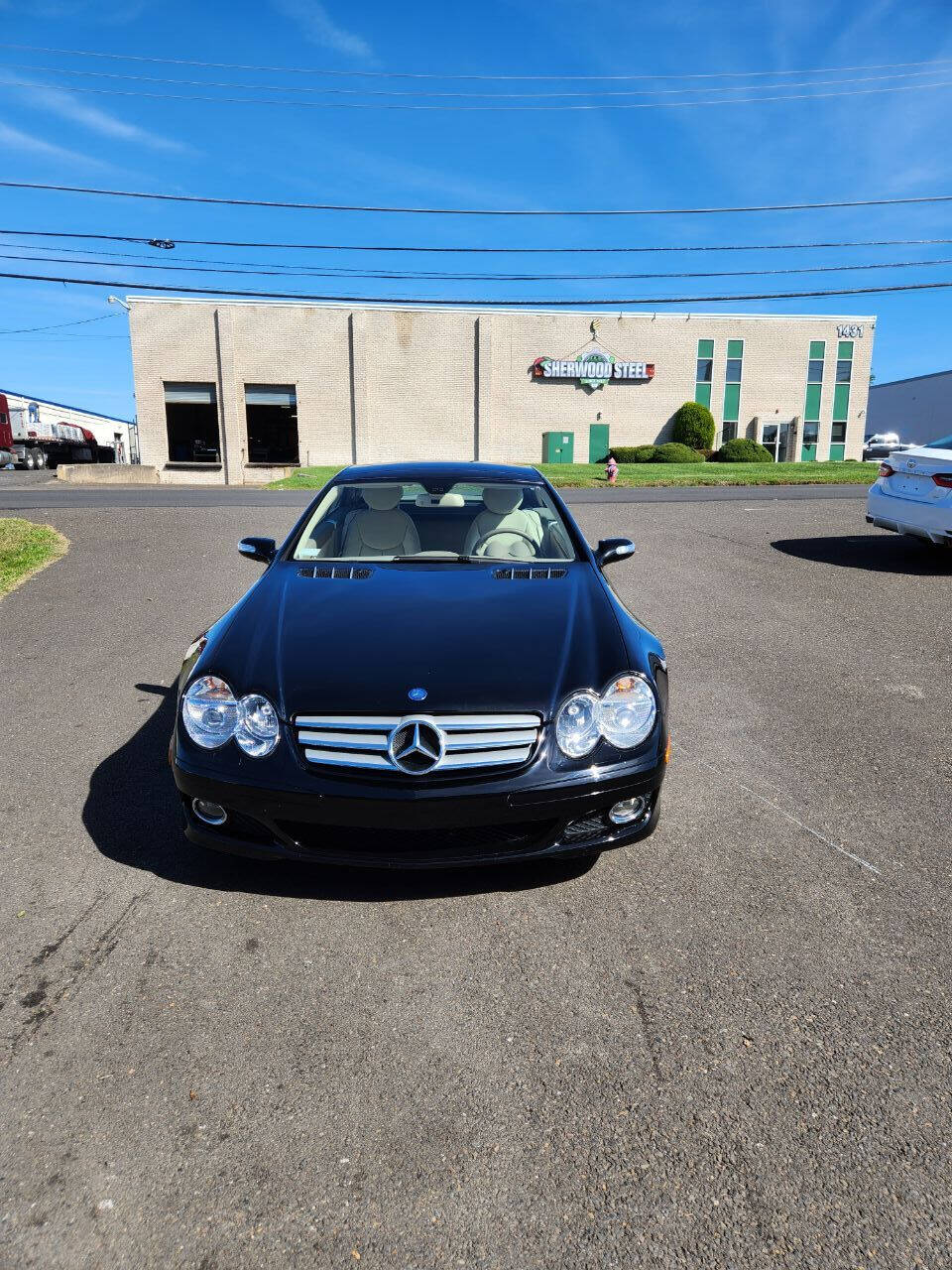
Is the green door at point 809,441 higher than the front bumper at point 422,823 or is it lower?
higher

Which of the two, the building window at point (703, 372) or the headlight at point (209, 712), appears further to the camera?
the building window at point (703, 372)

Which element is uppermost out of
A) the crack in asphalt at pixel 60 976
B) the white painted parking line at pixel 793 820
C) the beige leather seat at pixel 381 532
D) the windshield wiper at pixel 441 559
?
the beige leather seat at pixel 381 532

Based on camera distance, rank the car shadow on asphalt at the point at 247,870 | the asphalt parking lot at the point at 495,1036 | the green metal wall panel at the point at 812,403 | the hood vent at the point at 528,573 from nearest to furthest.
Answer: the asphalt parking lot at the point at 495,1036, the car shadow on asphalt at the point at 247,870, the hood vent at the point at 528,573, the green metal wall panel at the point at 812,403

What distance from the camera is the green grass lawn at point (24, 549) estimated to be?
8453 mm

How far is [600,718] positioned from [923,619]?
538 cm

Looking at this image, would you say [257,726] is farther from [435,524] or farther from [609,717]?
[435,524]

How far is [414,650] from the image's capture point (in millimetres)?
3029

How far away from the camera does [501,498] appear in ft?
15.5

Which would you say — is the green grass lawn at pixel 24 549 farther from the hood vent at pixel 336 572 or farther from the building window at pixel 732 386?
the building window at pixel 732 386

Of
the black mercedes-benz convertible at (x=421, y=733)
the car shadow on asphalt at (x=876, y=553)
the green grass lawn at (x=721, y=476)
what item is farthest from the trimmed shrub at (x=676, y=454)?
the black mercedes-benz convertible at (x=421, y=733)

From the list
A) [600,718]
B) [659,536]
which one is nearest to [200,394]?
[659,536]

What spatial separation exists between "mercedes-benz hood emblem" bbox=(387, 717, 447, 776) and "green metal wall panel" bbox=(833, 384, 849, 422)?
1845 inches

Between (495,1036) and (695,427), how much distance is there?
136ft

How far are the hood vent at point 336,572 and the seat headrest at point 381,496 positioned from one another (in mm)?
689
